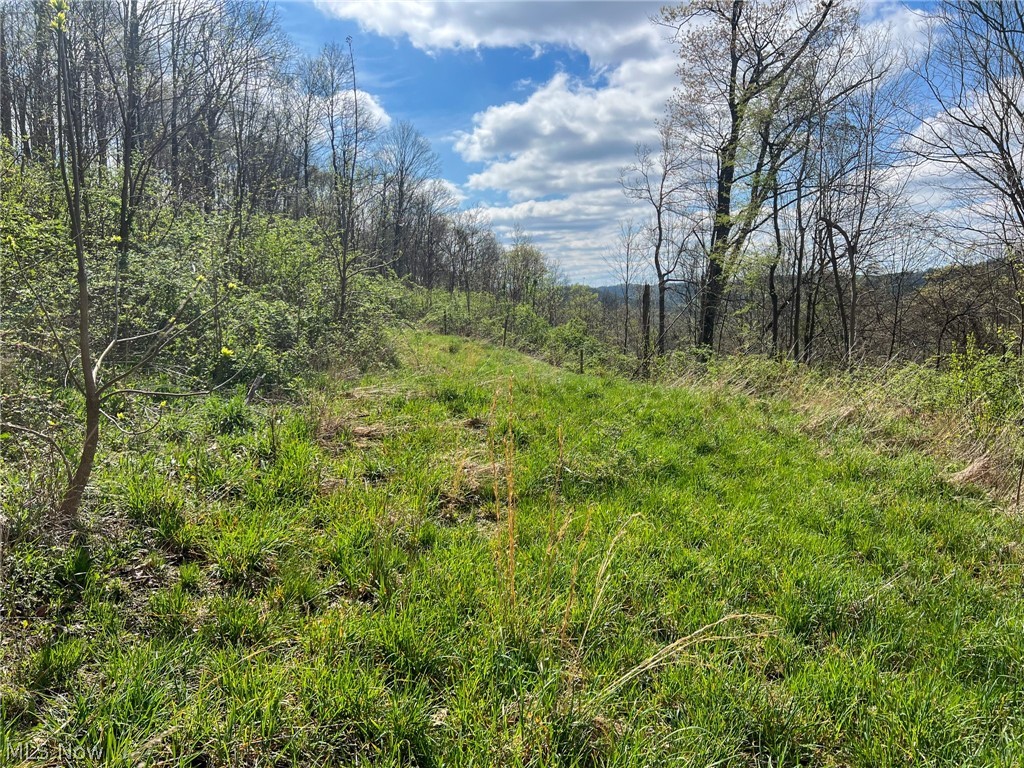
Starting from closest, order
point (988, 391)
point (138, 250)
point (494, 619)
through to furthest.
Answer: point (494, 619)
point (988, 391)
point (138, 250)

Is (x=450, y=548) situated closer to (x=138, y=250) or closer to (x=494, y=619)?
(x=494, y=619)

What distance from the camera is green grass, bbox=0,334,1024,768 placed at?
5.41ft

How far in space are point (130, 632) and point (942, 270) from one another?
57.2ft

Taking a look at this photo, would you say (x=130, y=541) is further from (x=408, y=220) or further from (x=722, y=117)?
(x=408, y=220)

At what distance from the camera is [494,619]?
2.16 m

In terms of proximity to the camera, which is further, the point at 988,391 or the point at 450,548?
the point at 988,391

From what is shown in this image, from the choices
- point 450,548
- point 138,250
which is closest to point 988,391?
point 450,548

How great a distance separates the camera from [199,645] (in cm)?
191

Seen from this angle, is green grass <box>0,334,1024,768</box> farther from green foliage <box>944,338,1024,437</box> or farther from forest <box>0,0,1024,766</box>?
green foliage <box>944,338,1024,437</box>

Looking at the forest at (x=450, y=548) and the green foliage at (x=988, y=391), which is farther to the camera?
the green foliage at (x=988, y=391)

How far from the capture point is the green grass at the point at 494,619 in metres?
1.65

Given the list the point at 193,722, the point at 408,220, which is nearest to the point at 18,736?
the point at 193,722

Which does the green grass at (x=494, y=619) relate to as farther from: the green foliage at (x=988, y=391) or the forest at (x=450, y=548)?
the green foliage at (x=988, y=391)

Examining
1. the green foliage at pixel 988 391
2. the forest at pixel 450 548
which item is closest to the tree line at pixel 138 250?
the forest at pixel 450 548
